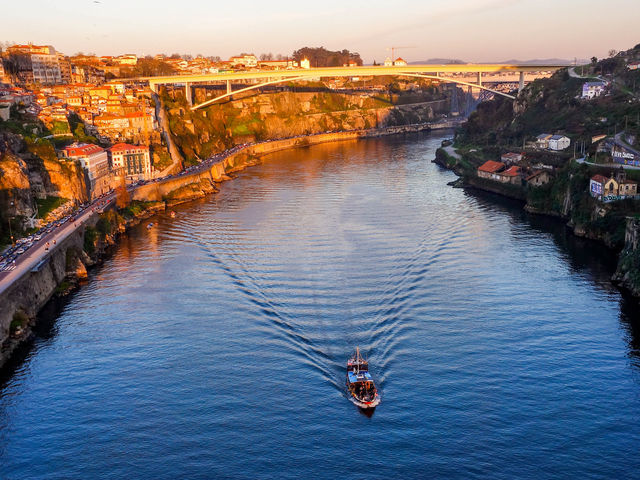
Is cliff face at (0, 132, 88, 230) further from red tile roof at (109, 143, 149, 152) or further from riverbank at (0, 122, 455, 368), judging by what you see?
red tile roof at (109, 143, 149, 152)

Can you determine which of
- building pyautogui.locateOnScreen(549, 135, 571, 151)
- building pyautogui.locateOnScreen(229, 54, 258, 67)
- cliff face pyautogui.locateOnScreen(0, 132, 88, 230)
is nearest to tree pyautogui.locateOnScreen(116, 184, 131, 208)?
cliff face pyautogui.locateOnScreen(0, 132, 88, 230)

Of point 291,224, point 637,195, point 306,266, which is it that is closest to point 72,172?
point 291,224

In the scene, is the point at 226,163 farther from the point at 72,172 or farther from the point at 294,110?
the point at 294,110

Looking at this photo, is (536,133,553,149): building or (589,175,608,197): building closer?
(589,175,608,197): building

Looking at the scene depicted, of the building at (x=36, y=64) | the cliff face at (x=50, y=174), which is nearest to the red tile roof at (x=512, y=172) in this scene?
the cliff face at (x=50, y=174)

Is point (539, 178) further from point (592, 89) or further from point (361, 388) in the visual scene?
point (361, 388)

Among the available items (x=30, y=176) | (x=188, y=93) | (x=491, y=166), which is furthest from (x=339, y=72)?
(x=30, y=176)

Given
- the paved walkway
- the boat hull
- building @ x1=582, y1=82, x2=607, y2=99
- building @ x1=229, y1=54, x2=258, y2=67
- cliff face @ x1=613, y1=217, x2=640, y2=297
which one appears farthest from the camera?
building @ x1=229, y1=54, x2=258, y2=67
